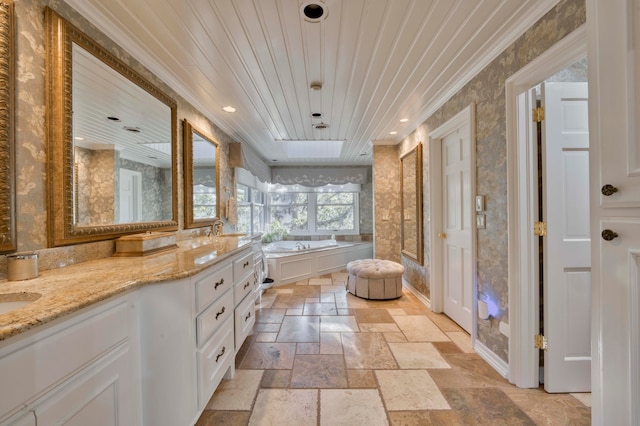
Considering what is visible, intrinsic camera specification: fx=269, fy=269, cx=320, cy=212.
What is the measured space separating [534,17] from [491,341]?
2155 mm

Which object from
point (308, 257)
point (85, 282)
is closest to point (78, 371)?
point (85, 282)

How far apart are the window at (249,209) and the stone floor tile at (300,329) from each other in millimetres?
1943

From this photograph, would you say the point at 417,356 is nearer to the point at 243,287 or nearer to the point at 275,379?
the point at 275,379

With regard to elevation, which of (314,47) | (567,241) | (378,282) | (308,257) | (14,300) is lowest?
(378,282)

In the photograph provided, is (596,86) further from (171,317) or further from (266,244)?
(266,244)

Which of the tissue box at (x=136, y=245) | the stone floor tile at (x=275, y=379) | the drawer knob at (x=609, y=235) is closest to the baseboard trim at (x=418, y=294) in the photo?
the stone floor tile at (x=275, y=379)

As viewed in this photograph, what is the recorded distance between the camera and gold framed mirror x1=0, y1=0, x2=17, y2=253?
109 cm

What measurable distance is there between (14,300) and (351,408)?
167 centimetres

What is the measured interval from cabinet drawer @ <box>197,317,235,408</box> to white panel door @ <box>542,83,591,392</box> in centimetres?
203

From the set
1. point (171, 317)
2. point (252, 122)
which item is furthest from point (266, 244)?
point (171, 317)

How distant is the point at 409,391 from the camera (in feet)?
5.75

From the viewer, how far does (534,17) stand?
153cm

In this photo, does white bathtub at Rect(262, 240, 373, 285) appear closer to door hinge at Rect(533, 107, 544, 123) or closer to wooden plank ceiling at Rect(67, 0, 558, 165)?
wooden plank ceiling at Rect(67, 0, 558, 165)

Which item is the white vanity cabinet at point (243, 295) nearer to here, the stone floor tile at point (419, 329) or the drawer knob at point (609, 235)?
the stone floor tile at point (419, 329)
